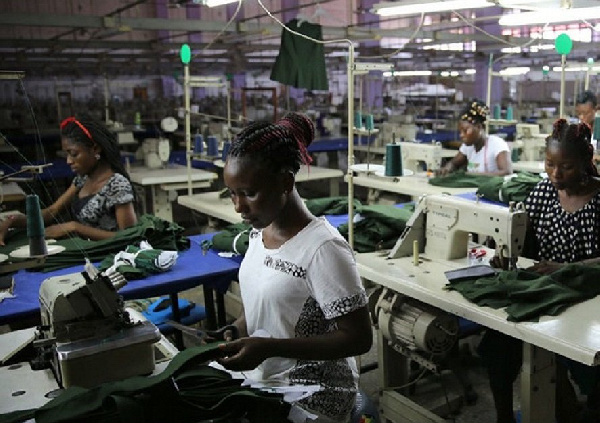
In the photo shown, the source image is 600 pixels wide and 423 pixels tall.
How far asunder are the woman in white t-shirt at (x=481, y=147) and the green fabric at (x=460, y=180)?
18cm

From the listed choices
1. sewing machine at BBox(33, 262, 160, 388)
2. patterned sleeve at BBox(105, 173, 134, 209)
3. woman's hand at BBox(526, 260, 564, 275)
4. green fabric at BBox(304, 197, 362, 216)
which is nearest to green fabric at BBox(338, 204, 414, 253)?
green fabric at BBox(304, 197, 362, 216)

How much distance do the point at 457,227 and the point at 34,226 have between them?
5.62 feet

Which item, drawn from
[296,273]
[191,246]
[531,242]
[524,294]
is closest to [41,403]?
[296,273]

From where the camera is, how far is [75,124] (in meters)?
3.21

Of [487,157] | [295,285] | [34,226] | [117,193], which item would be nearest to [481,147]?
[487,157]

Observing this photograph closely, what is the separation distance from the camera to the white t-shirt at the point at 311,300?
1574 millimetres

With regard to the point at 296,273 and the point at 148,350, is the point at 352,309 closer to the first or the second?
the point at 296,273

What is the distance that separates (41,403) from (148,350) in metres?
0.28

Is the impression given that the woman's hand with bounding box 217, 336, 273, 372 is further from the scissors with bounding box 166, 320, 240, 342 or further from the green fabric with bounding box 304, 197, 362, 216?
the green fabric with bounding box 304, 197, 362, 216

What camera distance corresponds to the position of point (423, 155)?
204 inches

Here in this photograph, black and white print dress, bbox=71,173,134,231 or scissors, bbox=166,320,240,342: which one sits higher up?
black and white print dress, bbox=71,173,134,231

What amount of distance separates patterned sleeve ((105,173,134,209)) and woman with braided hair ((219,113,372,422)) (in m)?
1.72

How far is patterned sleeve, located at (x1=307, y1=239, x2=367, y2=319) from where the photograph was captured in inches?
61.4

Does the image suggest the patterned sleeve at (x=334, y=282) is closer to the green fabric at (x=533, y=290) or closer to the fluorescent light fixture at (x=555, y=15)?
the green fabric at (x=533, y=290)
